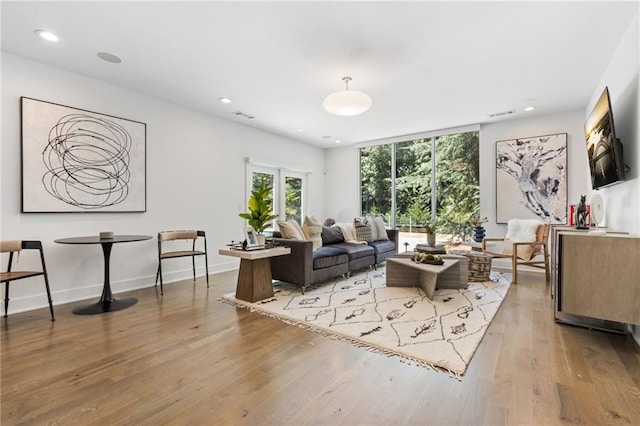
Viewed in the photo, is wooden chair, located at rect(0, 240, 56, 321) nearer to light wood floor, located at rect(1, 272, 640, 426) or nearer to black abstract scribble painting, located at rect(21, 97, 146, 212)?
light wood floor, located at rect(1, 272, 640, 426)

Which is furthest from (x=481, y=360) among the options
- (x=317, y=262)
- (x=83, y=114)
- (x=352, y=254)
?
(x=83, y=114)

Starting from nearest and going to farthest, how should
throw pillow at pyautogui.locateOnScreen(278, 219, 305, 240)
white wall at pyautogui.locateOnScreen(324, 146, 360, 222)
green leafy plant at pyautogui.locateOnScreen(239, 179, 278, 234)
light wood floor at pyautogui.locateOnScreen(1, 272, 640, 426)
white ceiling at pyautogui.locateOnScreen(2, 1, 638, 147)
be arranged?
light wood floor at pyautogui.locateOnScreen(1, 272, 640, 426) < white ceiling at pyautogui.locateOnScreen(2, 1, 638, 147) < green leafy plant at pyautogui.locateOnScreen(239, 179, 278, 234) < throw pillow at pyautogui.locateOnScreen(278, 219, 305, 240) < white wall at pyautogui.locateOnScreen(324, 146, 360, 222)

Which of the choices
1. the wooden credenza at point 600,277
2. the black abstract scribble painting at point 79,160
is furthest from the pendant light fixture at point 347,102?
the black abstract scribble painting at point 79,160

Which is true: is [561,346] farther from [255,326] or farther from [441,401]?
[255,326]

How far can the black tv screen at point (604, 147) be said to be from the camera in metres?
2.58

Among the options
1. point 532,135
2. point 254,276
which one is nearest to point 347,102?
point 254,276

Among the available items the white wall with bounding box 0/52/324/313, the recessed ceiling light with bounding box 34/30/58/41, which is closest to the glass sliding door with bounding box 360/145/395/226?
the white wall with bounding box 0/52/324/313

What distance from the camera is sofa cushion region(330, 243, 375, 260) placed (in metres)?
4.40

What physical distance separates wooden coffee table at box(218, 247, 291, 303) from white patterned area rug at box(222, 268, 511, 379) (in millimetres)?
90

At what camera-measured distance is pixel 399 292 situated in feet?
12.0

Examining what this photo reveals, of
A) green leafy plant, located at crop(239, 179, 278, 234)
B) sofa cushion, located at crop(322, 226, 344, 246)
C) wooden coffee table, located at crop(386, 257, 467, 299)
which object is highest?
green leafy plant, located at crop(239, 179, 278, 234)

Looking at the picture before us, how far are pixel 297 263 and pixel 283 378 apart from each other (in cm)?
189

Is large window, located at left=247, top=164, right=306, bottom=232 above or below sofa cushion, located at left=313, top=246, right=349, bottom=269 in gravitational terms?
above

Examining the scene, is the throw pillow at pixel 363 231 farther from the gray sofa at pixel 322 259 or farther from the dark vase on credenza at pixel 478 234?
the dark vase on credenza at pixel 478 234
